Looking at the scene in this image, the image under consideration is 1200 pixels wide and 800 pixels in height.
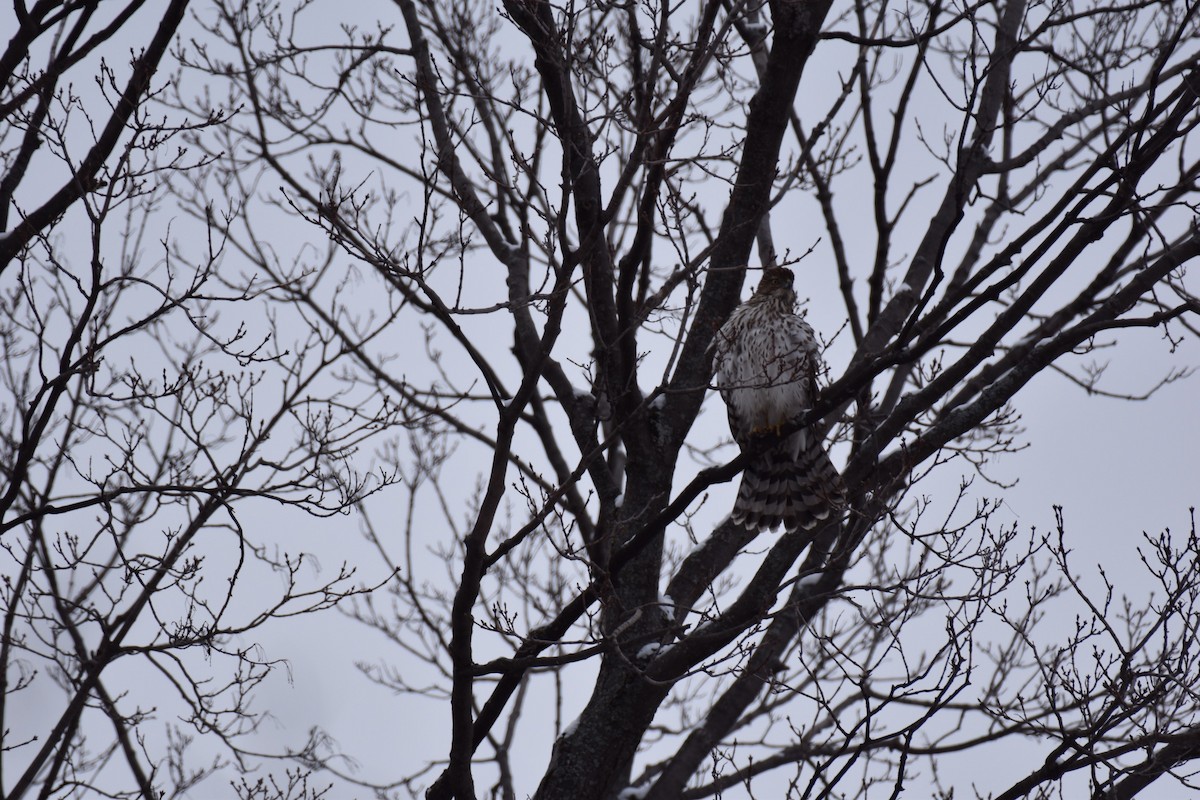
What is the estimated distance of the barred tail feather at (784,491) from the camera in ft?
17.9

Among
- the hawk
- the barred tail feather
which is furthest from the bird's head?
the barred tail feather

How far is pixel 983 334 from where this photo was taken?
3805mm

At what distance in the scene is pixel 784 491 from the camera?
5.57m

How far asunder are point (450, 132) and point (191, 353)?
9.93ft

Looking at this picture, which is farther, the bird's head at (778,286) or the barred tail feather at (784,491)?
the bird's head at (778,286)

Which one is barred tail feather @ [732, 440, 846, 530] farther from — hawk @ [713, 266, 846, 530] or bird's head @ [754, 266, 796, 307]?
bird's head @ [754, 266, 796, 307]

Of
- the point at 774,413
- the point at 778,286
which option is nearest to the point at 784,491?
the point at 774,413

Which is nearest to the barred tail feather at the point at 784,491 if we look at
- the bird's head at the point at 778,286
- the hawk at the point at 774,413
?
the hawk at the point at 774,413

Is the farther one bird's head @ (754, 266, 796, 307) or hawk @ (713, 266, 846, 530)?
bird's head @ (754, 266, 796, 307)

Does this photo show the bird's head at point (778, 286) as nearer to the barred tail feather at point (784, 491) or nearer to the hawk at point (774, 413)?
the hawk at point (774, 413)

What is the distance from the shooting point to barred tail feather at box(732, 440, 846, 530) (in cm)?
546

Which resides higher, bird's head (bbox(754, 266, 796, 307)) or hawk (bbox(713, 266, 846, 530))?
bird's head (bbox(754, 266, 796, 307))

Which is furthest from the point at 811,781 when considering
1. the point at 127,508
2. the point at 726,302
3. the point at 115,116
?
the point at 127,508

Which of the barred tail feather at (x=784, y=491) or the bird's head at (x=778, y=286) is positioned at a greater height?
the bird's head at (x=778, y=286)
